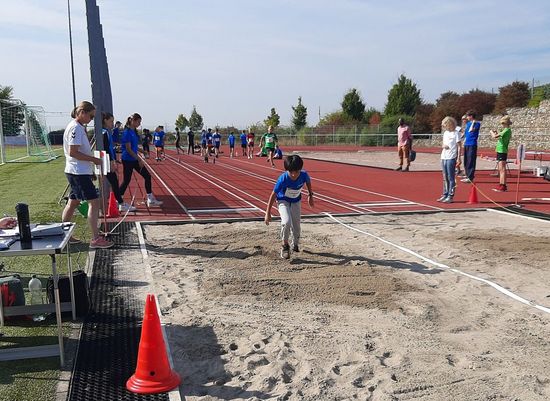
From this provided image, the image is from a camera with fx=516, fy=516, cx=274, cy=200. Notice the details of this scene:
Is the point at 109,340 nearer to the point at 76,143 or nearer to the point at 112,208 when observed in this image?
the point at 76,143

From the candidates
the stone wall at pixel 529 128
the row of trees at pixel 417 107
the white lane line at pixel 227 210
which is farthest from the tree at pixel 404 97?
the white lane line at pixel 227 210

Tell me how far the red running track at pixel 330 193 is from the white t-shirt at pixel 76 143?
309cm

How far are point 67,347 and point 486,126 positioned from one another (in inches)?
1831

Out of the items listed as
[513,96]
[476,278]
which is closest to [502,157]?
[476,278]

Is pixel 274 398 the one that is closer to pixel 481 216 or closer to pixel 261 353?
pixel 261 353

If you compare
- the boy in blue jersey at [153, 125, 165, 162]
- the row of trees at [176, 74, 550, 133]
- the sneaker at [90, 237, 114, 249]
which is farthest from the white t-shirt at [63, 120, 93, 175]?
the row of trees at [176, 74, 550, 133]

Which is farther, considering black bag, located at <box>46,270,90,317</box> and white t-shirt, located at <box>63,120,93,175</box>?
white t-shirt, located at <box>63,120,93,175</box>

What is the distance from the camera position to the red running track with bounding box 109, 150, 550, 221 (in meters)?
11.4

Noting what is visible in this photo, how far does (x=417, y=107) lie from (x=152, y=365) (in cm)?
6253

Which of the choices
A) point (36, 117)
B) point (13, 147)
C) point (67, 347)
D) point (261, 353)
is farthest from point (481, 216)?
point (13, 147)

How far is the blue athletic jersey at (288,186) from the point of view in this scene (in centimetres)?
710

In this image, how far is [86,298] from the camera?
5.15 m

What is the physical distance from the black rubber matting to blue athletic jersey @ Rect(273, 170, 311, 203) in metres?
2.24

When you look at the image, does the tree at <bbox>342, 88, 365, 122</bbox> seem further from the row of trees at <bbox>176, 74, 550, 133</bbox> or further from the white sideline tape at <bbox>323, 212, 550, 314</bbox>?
the white sideline tape at <bbox>323, 212, 550, 314</bbox>
